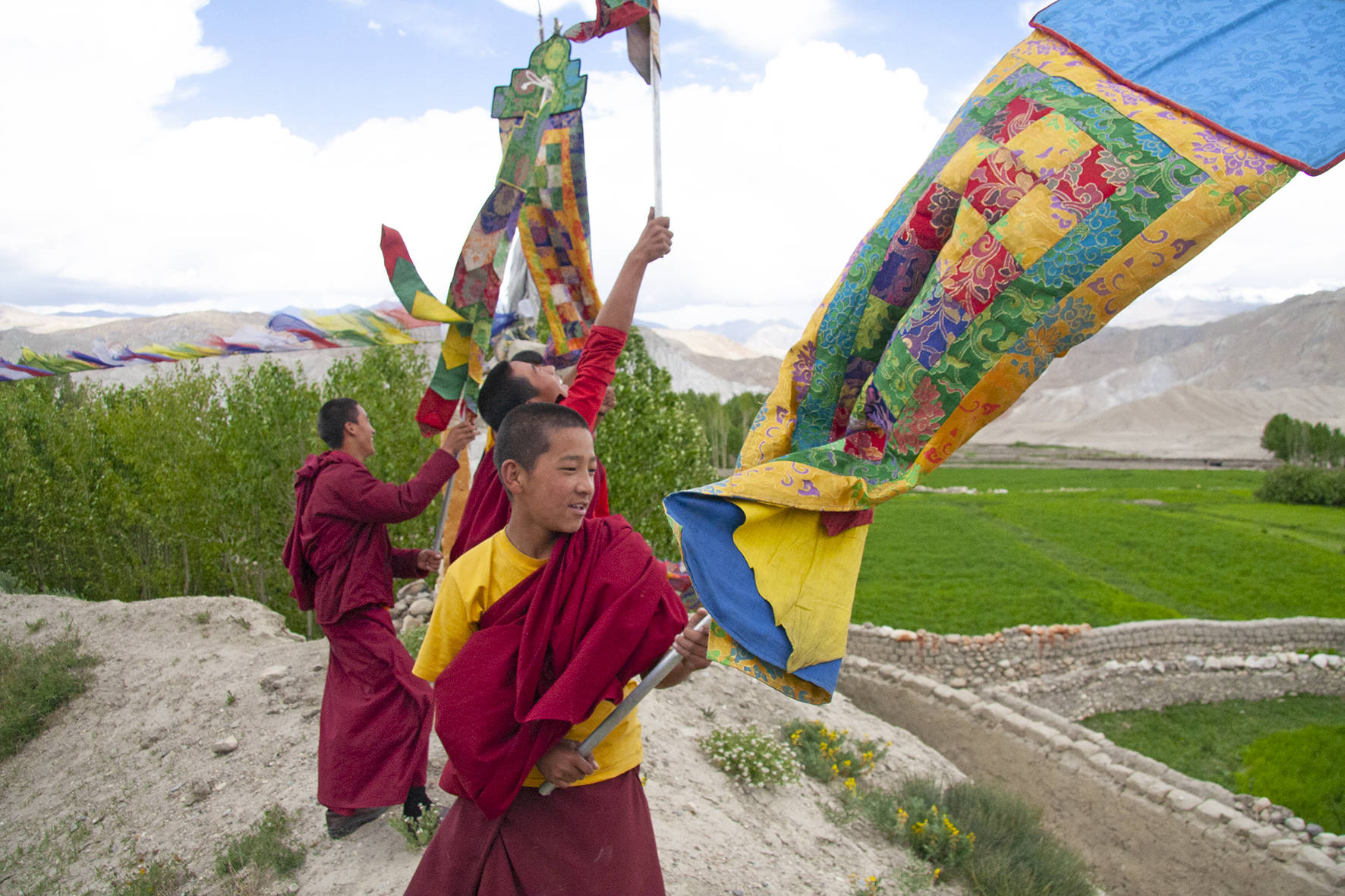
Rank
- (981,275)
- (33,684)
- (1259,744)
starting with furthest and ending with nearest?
(1259,744), (33,684), (981,275)

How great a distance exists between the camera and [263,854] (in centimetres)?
398

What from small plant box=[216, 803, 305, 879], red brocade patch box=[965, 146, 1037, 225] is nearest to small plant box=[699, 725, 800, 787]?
small plant box=[216, 803, 305, 879]

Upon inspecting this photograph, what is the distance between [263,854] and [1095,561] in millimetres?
23385

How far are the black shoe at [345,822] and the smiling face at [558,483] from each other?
2692 mm

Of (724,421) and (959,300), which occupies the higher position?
(959,300)

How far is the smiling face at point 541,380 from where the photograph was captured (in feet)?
10.5

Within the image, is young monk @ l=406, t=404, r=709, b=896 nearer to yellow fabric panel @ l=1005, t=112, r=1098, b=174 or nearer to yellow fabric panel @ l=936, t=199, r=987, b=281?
yellow fabric panel @ l=936, t=199, r=987, b=281

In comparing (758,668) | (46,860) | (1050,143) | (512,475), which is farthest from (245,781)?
(1050,143)

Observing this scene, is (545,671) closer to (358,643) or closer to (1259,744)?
(358,643)

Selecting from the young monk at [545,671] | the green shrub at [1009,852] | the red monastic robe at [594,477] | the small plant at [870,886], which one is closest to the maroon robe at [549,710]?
the young monk at [545,671]

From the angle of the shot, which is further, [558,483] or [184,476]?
[184,476]

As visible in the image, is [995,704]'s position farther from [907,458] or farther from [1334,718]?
[907,458]

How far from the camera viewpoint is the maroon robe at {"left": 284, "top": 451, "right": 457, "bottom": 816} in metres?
3.90

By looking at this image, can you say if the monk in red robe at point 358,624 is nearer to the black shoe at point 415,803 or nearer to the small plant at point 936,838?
the black shoe at point 415,803
